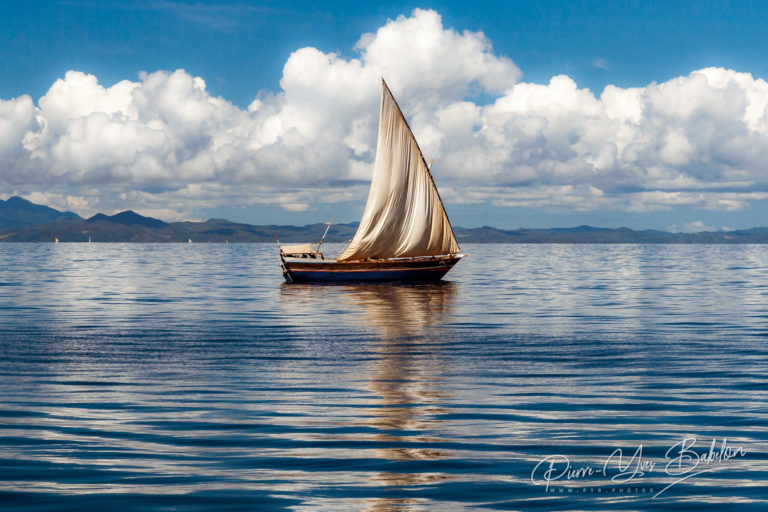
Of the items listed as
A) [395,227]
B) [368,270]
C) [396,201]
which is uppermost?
[396,201]

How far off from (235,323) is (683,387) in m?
28.3

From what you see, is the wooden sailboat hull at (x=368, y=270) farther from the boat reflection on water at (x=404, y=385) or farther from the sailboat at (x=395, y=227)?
the boat reflection on water at (x=404, y=385)

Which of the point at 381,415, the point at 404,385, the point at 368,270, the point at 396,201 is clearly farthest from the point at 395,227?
the point at 381,415

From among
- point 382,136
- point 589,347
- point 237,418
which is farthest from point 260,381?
point 382,136

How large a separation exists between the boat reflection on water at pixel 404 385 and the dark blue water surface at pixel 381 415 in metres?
0.10

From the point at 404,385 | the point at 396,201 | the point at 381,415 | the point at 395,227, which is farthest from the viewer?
the point at 395,227

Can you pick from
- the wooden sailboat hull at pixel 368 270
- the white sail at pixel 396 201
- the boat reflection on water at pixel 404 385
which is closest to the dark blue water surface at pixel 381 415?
the boat reflection on water at pixel 404 385

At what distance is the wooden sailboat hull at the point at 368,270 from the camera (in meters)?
93.9

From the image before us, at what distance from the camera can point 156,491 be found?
14.6 meters

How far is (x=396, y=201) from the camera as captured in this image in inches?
3556

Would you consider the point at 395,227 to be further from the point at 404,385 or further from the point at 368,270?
the point at 404,385

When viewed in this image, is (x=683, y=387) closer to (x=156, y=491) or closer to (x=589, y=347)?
(x=589, y=347)

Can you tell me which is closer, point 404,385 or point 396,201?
point 404,385

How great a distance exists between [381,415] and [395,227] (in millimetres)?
70305
